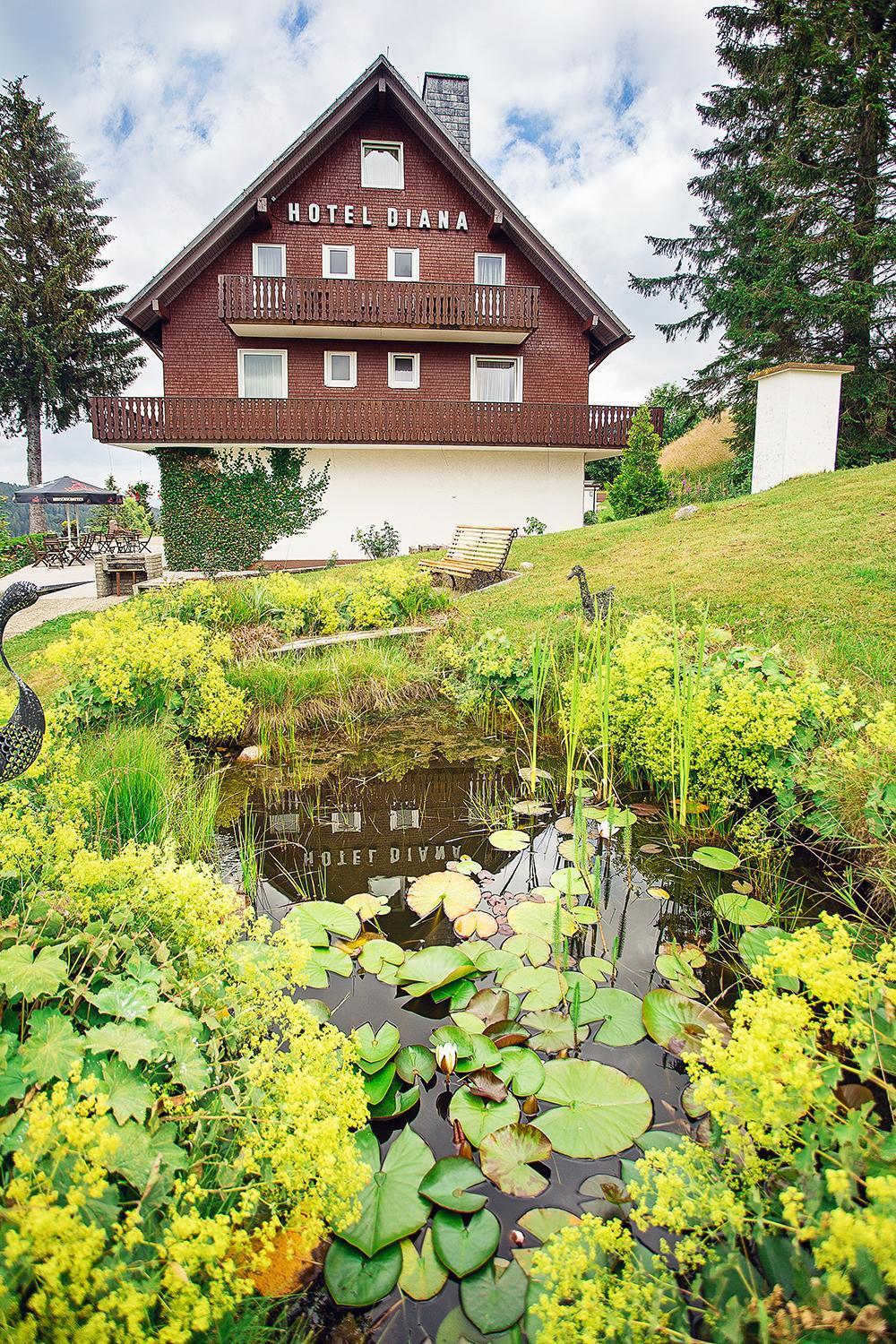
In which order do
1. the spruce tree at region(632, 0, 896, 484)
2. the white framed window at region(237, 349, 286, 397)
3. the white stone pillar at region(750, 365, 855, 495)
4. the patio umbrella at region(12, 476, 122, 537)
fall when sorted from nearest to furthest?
the white stone pillar at region(750, 365, 855, 495)
the spruce tree at region(632, 0, 896, 484)
the white framed window at region(237, 349, 286, 397)
the patio umbrella at region(12, 476, 122, 537)

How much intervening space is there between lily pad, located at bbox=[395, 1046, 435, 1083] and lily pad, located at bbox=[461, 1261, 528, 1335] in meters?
0.64

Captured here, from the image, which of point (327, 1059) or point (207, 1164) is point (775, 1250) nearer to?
point (327, 1059)

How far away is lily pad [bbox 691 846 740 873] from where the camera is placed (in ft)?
12.1

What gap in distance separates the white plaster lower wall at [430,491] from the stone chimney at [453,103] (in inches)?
382

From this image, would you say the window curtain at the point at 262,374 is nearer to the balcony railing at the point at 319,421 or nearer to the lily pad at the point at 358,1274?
the balcony railing at the point at 319,421

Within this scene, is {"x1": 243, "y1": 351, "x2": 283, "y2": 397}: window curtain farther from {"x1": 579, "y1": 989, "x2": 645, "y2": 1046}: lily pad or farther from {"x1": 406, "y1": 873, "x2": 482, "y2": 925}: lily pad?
{"x1": 579, "y1": 989, "x2": 645, "y2": 1046}: lily pad

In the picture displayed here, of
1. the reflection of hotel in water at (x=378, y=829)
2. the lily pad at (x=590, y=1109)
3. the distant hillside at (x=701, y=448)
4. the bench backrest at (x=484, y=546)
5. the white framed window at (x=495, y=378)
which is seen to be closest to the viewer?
the lily pad at (x=590, y=1109)

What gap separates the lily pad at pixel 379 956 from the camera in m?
3.04

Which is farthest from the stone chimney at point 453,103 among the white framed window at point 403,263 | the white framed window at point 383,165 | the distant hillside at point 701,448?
the distant hillside at point 701,448

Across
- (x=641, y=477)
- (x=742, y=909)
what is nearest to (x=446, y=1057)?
(x=742, y=909)

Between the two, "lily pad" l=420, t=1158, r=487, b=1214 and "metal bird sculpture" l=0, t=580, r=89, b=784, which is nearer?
"lily pad" l=420, t=1158, r=487, b=1214

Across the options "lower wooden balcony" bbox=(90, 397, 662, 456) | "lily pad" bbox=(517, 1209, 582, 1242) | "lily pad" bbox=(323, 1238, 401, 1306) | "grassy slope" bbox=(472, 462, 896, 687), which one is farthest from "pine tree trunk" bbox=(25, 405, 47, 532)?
"lily pad" bbox=(517, 1209, 582, 1242)

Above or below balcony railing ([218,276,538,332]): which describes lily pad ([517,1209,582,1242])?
below

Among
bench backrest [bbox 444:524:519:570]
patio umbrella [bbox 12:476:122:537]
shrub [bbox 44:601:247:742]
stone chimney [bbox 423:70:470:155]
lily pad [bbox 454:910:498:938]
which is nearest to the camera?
lily pad [bbox 454:910:498:938]
